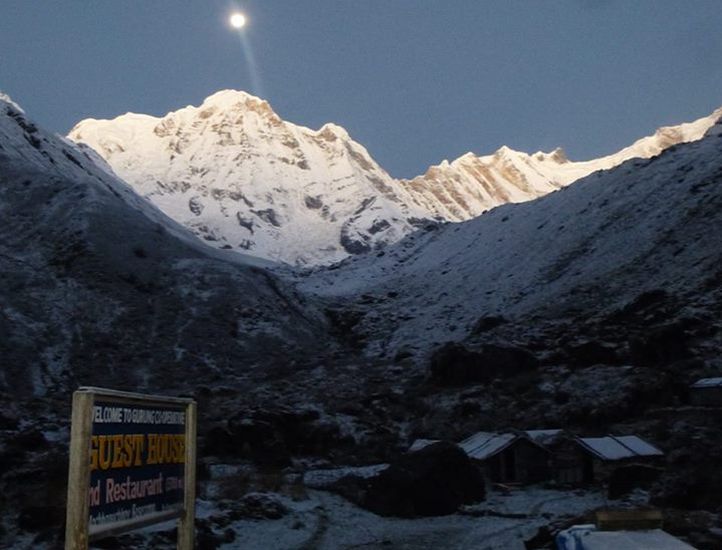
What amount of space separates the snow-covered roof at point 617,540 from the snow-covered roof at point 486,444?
24857 mm

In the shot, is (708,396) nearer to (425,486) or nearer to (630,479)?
(630,479)

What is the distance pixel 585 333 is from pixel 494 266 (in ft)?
69.5

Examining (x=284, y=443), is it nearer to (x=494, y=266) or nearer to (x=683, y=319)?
(x=683, y=319)

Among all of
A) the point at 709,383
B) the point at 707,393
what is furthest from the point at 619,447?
the point at 709,383

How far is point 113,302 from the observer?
5469 cm

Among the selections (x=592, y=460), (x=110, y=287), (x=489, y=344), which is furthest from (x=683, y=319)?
(x=110, y=287)

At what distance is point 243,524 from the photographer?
23797 millimetres

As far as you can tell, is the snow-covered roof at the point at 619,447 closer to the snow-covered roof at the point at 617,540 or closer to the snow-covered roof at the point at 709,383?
the snow-covered roof at the point at 709,383

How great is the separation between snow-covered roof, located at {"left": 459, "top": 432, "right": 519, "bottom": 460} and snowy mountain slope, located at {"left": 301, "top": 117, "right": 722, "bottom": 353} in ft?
67.8

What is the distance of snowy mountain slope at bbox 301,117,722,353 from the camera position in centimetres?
5512

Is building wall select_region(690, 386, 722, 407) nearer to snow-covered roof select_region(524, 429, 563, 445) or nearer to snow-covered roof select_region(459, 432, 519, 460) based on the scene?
snow-covered roof select_region(524, 429, 563, 445)

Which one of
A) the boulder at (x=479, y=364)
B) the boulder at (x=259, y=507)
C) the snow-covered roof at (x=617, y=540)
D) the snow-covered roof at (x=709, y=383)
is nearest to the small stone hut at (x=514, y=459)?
the snow-covered roof at (x=709, y=383)

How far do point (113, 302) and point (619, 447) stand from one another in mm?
37621

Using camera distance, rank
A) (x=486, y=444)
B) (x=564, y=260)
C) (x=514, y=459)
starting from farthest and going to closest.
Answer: (x=564, y=260) < (x=486, y=444) < (x=514, y=459)
